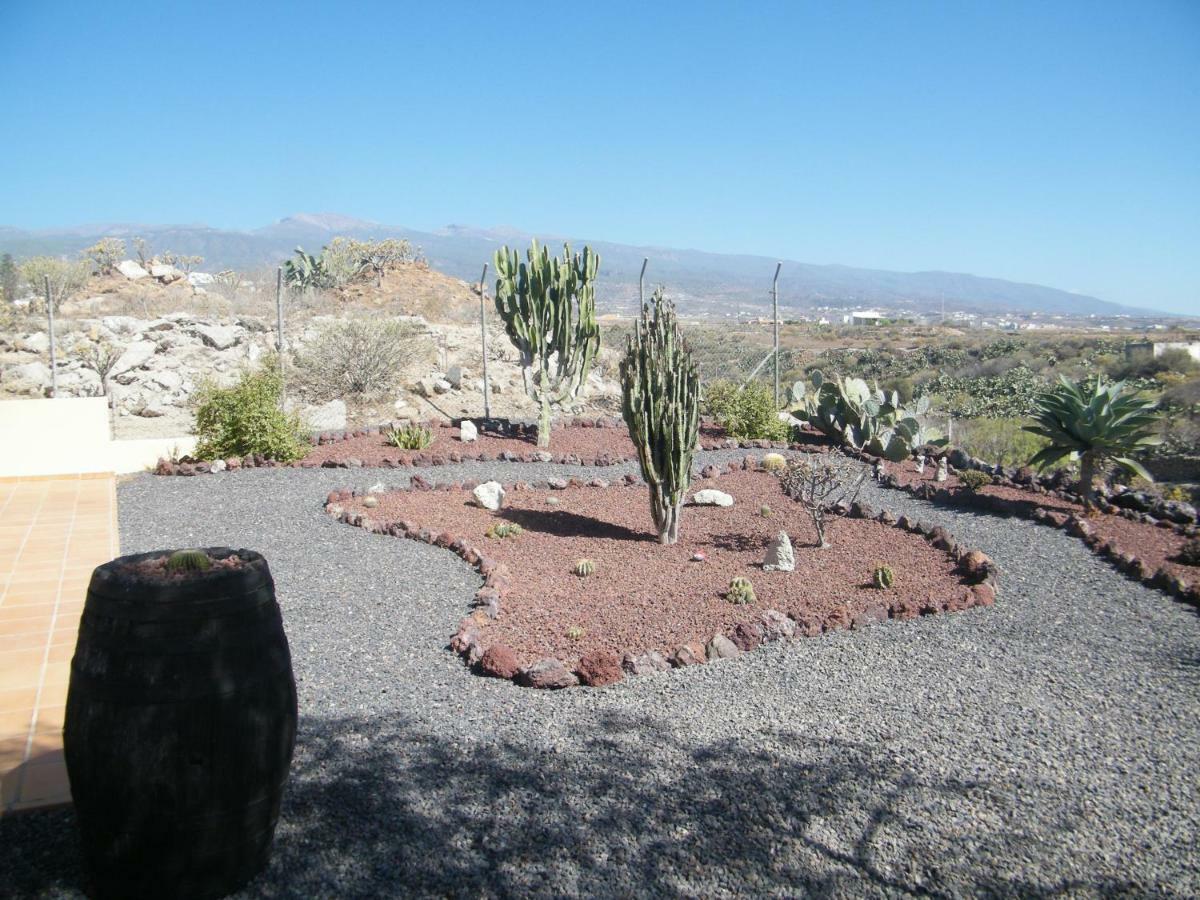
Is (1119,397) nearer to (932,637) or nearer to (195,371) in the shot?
(932,637)

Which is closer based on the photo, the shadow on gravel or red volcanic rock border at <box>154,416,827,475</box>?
the shadow on gravel

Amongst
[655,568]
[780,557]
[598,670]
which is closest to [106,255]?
[655,568]

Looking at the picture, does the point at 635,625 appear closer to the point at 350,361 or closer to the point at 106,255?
the point at 350,361

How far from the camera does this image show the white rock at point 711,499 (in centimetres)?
984

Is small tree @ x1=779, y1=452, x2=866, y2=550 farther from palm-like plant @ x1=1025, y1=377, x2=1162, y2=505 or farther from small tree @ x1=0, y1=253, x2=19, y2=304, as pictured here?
small tree @ x1=0, y1=253, x2=19, y2=304

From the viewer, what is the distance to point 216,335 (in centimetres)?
1952

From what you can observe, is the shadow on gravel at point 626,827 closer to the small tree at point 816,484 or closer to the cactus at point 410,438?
the small tree at point 816,484

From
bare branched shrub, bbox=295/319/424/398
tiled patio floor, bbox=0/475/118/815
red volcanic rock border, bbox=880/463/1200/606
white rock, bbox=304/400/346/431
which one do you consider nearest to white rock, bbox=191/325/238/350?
bare branched shrub, bbox=295/319/424/398

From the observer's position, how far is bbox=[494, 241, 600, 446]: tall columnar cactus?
1373 cm

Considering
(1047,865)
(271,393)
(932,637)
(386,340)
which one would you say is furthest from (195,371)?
(1047,865)

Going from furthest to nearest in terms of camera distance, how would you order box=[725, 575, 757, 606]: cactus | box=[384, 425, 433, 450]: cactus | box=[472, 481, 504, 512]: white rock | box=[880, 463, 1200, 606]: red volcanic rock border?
1. box=[384, 425, 433, 450]: cactus
2. box=[472, 481, 504, 512]: white rock
3. box=[880, 463, 1200, 606]: red volcanic rock border
4. box=[725, 575, 757, 606]: cactus

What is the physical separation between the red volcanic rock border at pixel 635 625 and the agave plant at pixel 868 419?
4.02 m

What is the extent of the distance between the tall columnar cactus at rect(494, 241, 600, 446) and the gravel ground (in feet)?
25.9

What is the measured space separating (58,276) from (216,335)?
10.2 meters
